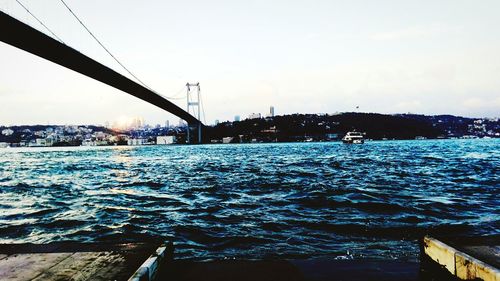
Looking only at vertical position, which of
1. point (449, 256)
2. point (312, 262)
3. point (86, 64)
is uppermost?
point (86, 64)

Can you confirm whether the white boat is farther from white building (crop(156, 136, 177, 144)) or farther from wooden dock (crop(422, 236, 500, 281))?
wooden dock (crop(422, 236, 500, 281))

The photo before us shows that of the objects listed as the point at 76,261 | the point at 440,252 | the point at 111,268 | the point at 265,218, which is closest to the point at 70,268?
the point at 76,261

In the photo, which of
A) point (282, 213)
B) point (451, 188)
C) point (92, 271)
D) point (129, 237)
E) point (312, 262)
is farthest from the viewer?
point (451, 188)

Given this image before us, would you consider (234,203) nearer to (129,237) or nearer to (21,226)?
(129,237)

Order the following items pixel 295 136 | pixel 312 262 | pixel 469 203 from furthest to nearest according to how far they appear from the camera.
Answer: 1. pixel 295 136
2. pixel 469 203
3. pixel 312 262

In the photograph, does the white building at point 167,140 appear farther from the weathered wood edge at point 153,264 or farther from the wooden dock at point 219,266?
the weathered wood edge at point 153,264

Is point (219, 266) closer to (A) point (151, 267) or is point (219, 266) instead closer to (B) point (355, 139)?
(A) point (151, 267)

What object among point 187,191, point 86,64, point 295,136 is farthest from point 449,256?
point 295,136

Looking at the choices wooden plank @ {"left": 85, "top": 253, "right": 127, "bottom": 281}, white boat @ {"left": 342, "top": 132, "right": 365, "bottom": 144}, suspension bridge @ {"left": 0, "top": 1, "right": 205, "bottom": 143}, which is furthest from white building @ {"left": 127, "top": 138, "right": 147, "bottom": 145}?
wooden plank @ {"left": 85, "top": 253, "right": 127, "bottom": 281}
